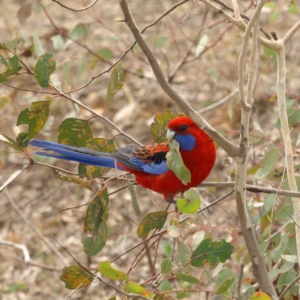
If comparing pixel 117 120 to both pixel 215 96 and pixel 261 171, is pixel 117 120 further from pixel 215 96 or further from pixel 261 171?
pixel 261 171

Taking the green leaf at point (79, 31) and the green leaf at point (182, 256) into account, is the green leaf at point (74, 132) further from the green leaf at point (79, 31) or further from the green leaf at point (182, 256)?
the green leaf at point (79, 31)

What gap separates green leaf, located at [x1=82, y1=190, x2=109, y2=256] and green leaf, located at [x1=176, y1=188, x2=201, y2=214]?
Result: 0.32 meters

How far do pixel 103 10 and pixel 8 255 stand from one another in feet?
10.4

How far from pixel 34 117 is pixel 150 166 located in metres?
0.72

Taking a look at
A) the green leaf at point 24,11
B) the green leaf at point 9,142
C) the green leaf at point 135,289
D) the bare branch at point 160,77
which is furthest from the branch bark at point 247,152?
the green leaf at point 24,11

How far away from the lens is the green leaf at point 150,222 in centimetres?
210

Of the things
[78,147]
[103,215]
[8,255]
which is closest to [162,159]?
[78,147]

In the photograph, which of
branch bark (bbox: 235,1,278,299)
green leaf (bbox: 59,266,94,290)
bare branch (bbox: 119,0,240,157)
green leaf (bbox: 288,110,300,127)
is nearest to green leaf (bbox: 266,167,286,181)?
green leaf (bbox: 288,110,300,127)

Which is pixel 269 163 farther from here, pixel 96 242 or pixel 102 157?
pixel 96 242

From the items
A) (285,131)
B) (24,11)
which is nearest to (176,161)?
(285,131)

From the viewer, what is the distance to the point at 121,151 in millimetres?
2805

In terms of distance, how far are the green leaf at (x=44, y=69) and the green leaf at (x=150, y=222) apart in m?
0.58

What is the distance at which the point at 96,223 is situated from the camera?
83.4 inches

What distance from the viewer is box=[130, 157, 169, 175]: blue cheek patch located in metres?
2.74
